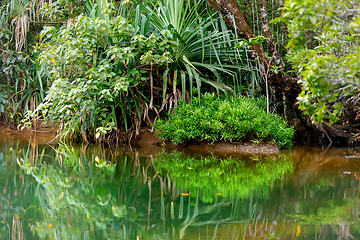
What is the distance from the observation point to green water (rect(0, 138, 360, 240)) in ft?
5.53

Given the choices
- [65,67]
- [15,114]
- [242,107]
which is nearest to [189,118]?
[242,107]

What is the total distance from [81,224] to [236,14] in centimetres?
475

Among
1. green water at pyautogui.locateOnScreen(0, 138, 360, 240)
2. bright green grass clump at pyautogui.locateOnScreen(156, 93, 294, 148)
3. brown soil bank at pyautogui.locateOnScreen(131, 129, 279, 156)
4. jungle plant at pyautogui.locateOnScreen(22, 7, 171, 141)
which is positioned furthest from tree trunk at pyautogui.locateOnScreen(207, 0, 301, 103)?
green water at pyautogui.locateOnScreen(0, 138, 360, 240)

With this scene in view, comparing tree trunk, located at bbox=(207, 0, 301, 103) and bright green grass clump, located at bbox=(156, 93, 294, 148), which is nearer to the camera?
bright green grass clump, located at bbox=(156, 93, 294, 148)

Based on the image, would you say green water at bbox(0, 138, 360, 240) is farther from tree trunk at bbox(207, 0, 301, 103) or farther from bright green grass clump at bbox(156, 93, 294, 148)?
tree trunk at bbox(207, 0, 301, 103)

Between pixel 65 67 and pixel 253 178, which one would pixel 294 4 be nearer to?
pixel 253 178

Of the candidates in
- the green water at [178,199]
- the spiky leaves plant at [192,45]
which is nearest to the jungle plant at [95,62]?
the spiky leaves plant at [192,45]

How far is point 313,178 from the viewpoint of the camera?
297 cm

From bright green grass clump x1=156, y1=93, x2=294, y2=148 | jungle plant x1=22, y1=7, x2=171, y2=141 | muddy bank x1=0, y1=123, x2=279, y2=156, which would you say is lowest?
muddy bank x1=0, y1=123, x2=279, y2=156

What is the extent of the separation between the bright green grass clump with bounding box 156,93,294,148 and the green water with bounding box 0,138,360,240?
3.25ft

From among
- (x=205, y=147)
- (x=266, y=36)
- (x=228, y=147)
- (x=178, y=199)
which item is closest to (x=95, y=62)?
(x=205, y=147)

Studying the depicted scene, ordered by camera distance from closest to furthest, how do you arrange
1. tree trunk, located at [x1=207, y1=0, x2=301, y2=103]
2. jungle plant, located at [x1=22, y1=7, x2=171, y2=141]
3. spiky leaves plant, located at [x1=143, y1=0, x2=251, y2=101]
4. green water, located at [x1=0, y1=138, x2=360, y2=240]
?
green water, located at [x1=0, y1=138, x2=360, y2=240], jungle plant, located at [x1=22, y1=7, x2=171, y2=141], spiky leaves plant, located at [x1=143, y1=0, x2=251, y2=101], tree trunk, located at [x1=207, y1=0, x2=301, y2=103]

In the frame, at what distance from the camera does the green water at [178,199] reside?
5.53 ft

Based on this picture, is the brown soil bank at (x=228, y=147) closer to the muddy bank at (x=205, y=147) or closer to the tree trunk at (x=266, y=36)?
the muddy bank at (x=205, y=147)
